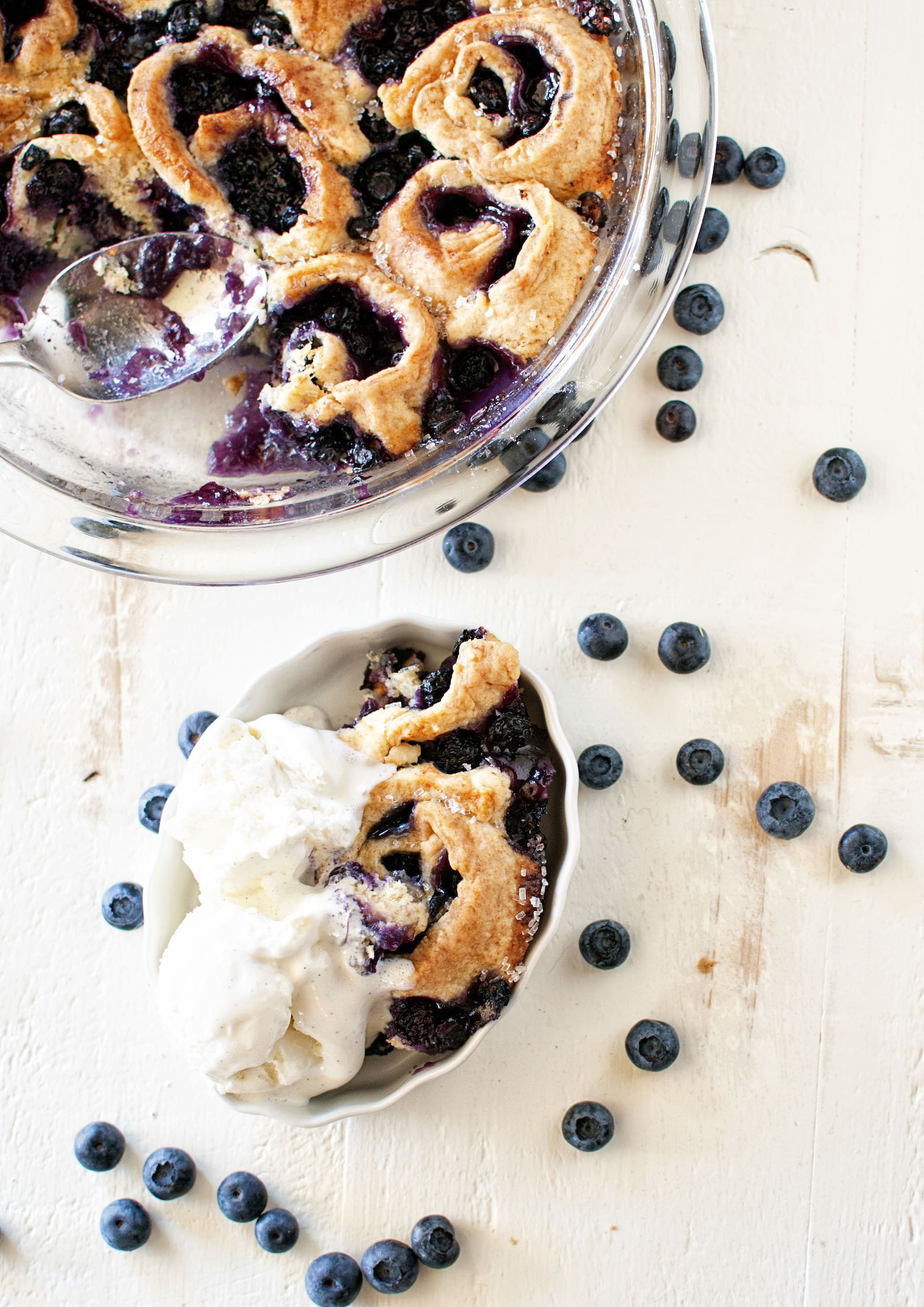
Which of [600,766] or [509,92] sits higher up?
[509,92]

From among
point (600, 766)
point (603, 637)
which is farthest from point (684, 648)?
point (600, 766)

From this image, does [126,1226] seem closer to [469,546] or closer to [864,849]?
[469,546]

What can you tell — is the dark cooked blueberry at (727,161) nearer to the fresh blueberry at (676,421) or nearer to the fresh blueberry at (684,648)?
the fresh blueberry at (676,421)

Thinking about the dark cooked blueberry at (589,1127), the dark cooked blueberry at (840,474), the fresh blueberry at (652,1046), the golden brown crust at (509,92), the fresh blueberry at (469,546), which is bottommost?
the dark cooked blueberry at (589,1127)

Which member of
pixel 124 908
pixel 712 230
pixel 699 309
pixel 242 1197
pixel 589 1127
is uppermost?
pixel 712 230

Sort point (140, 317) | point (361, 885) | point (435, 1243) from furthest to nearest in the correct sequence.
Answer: point (435, 1243), point (140, 317), point (361, 885)

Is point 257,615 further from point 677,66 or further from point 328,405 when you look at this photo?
point 677,66

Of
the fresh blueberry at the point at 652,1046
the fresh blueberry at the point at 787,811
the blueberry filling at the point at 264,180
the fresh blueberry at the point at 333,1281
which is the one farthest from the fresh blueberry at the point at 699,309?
the fresh blueberry at the point at 333,1281
